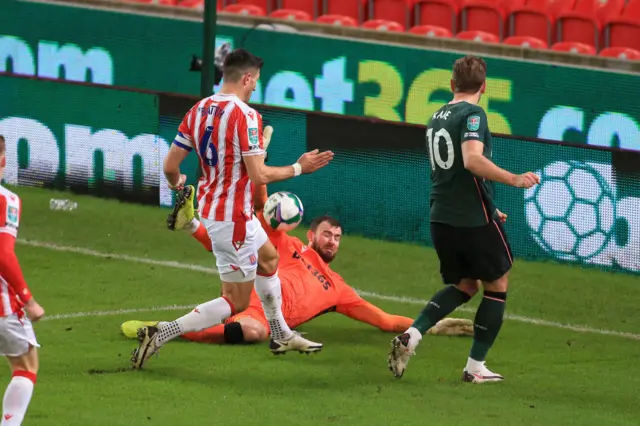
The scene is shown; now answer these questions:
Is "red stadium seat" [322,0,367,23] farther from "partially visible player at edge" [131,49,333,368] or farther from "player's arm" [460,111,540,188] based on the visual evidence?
"player's arm" [460,111,540,188]

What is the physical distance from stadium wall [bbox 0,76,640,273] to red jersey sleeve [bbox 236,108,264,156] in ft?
14.9

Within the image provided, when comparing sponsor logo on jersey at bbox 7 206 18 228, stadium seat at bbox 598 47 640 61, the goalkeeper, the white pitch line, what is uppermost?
stadium seat at bbox 598 47 640 61

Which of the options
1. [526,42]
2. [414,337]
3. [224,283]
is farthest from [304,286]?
[526,42]

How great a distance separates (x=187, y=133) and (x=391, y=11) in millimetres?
8144

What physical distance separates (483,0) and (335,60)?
1980 mm

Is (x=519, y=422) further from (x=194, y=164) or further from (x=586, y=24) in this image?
(x=586, y=24)

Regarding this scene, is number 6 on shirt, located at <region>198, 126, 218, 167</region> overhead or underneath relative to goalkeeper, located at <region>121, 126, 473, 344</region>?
overhead

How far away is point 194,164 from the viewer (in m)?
13.7

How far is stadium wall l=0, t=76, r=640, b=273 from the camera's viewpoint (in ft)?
38.1

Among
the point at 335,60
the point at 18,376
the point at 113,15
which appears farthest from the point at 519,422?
the point at 113,15

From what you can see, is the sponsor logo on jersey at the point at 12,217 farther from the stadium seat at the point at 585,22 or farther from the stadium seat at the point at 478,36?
the stadium seat at the point at 585,22

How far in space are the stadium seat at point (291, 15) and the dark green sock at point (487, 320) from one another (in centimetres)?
839

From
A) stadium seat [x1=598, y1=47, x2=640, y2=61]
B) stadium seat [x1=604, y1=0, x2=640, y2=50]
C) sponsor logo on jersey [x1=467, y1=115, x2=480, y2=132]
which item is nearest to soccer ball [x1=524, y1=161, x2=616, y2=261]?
stadium seat [x1=598, y1=47, x2=640, y2=61]

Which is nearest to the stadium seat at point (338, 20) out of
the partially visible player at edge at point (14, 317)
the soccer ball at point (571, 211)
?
the soccer ball at point (571, 211)
